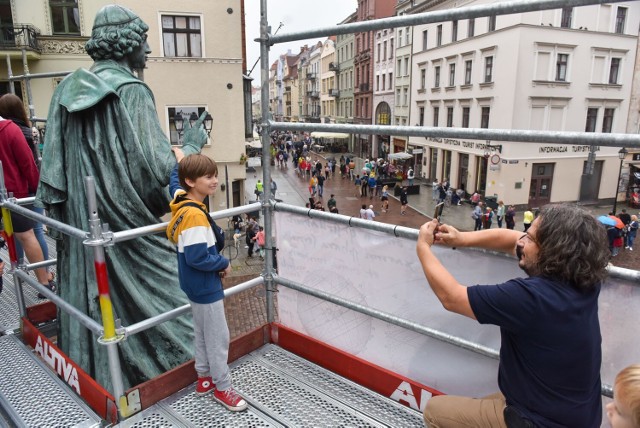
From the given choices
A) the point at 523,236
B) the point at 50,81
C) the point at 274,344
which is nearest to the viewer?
the point at 523,236

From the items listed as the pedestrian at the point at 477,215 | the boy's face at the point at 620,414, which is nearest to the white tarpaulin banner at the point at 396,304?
the boy's face at the point at 620,414

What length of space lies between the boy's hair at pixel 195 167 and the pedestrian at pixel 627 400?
6.67 feet

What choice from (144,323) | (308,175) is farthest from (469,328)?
(308,175)

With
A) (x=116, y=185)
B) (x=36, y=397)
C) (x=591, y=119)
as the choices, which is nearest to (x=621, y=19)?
(x=591, y=119)

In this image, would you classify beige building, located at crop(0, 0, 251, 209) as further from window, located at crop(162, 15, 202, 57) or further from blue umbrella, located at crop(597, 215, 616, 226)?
blue umbrella, located at crop(597, 215, 616, 226)

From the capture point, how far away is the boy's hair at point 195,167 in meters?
2.50

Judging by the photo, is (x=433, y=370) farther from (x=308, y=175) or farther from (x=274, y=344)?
(x=308, y=175)

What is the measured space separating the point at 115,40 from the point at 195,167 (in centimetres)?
129

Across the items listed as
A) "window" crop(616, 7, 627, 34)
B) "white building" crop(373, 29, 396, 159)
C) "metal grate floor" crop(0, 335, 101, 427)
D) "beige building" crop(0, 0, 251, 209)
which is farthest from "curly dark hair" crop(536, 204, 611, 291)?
Answer: "white building" crop(373, 29, 396, 159)

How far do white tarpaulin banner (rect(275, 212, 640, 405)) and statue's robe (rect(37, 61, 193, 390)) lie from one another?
2.90ft

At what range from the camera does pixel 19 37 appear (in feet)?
56.9

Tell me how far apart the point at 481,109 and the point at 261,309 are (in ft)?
33.1

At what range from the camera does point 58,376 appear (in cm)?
298

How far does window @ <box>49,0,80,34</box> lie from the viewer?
18.2 meters
